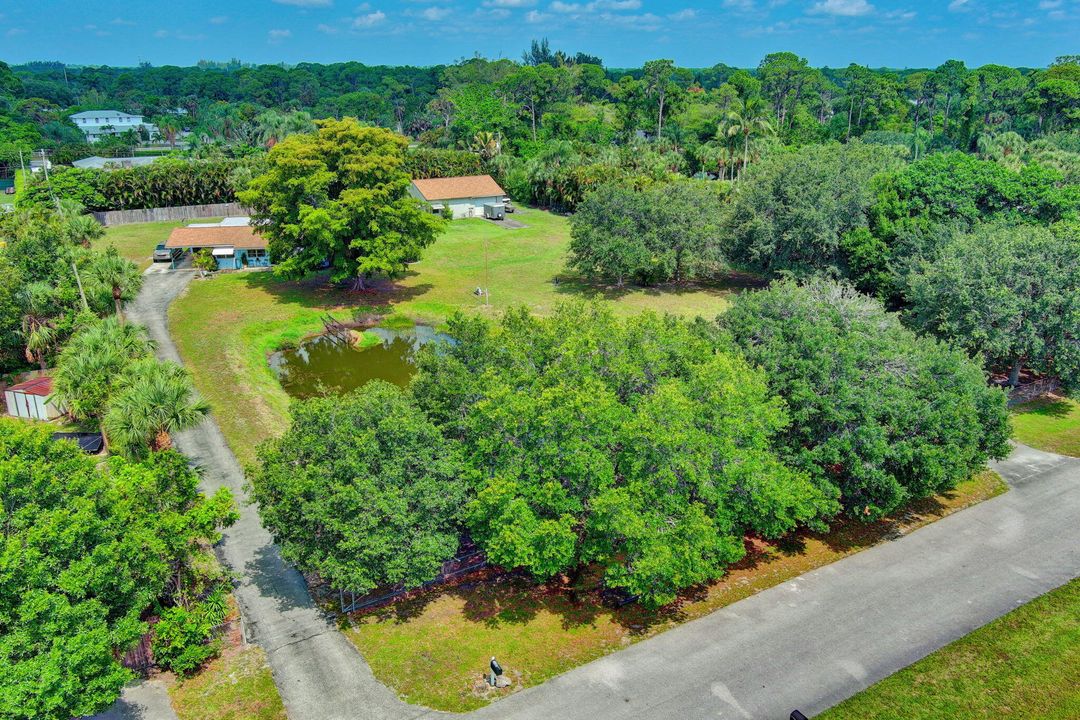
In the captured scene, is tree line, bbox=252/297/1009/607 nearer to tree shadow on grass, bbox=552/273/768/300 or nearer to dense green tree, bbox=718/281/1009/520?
dense green tree, bbox=718/281/1009/520

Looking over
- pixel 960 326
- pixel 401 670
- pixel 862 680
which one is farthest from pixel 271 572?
pixel 960 326

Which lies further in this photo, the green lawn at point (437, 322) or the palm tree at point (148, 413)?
the palm tree at point (148, 413)

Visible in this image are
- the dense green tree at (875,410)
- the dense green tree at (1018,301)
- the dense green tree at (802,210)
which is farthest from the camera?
the dense green tree at (802,210)

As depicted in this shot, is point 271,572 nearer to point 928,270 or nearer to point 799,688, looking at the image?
point 799,688

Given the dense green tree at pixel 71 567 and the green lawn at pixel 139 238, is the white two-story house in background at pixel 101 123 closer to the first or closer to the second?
the green lawn at pixel 139 238

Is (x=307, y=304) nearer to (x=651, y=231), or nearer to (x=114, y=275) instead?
(x=114, y=275)

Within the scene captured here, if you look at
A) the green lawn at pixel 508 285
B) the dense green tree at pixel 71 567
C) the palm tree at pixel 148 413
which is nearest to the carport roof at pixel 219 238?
the green lawn at pixel 508 285

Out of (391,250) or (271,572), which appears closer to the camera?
(271,572)
